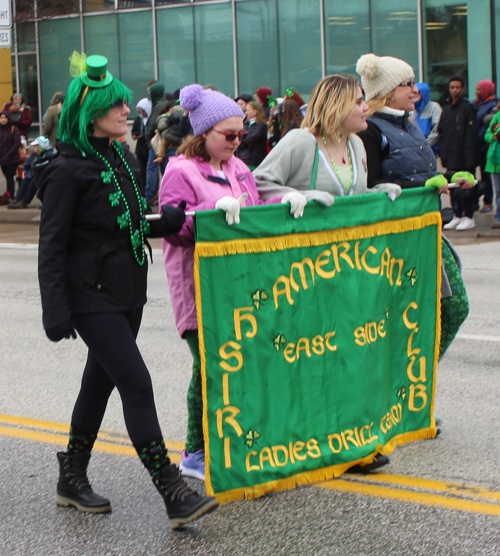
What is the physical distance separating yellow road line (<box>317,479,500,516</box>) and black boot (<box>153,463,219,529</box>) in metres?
0.69

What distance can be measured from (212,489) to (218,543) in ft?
0.81

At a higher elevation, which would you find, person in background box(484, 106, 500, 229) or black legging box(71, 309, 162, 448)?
person in background box(484, 106, 500, 229)

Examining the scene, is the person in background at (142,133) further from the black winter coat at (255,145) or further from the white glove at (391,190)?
the white glove at (391,190)

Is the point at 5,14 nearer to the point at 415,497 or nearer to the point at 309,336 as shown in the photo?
the point at 309,336

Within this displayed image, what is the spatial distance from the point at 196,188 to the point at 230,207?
0.34 m

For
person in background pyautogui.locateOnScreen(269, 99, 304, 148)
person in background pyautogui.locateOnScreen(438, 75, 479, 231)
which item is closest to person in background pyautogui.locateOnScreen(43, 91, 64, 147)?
person in background pyautogui.locateOnScreen(269, 99, 304, 148)

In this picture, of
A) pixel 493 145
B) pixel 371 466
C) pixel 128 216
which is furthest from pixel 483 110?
pixel 128 216

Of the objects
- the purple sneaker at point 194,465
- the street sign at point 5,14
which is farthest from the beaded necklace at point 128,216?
the street sign at point 5,14

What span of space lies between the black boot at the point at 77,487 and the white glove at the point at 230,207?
A: 1.18m

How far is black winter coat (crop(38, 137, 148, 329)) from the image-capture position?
11.3 feet

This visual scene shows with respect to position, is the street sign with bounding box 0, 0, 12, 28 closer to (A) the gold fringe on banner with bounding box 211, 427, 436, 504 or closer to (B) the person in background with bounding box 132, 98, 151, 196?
(B) the person in background with bounding box 132, 98, 151, 196

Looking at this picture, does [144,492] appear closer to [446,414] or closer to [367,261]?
[367,261]

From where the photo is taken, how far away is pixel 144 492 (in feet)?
13.2

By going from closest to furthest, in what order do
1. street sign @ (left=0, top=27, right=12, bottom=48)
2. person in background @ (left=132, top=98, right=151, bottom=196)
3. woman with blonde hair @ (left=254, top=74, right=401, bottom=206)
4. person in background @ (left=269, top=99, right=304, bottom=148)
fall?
1. woman with blonde hair @ (left=254, top=74, right=401, bottom=206)
2. person in background @ (left=269, top=99, right=304, bottom=148)
3. street sign @ (left=0, top=27, right=12, bottom=48)
4. person in background @ (left=132, top=98, right=151, bottom=196)
